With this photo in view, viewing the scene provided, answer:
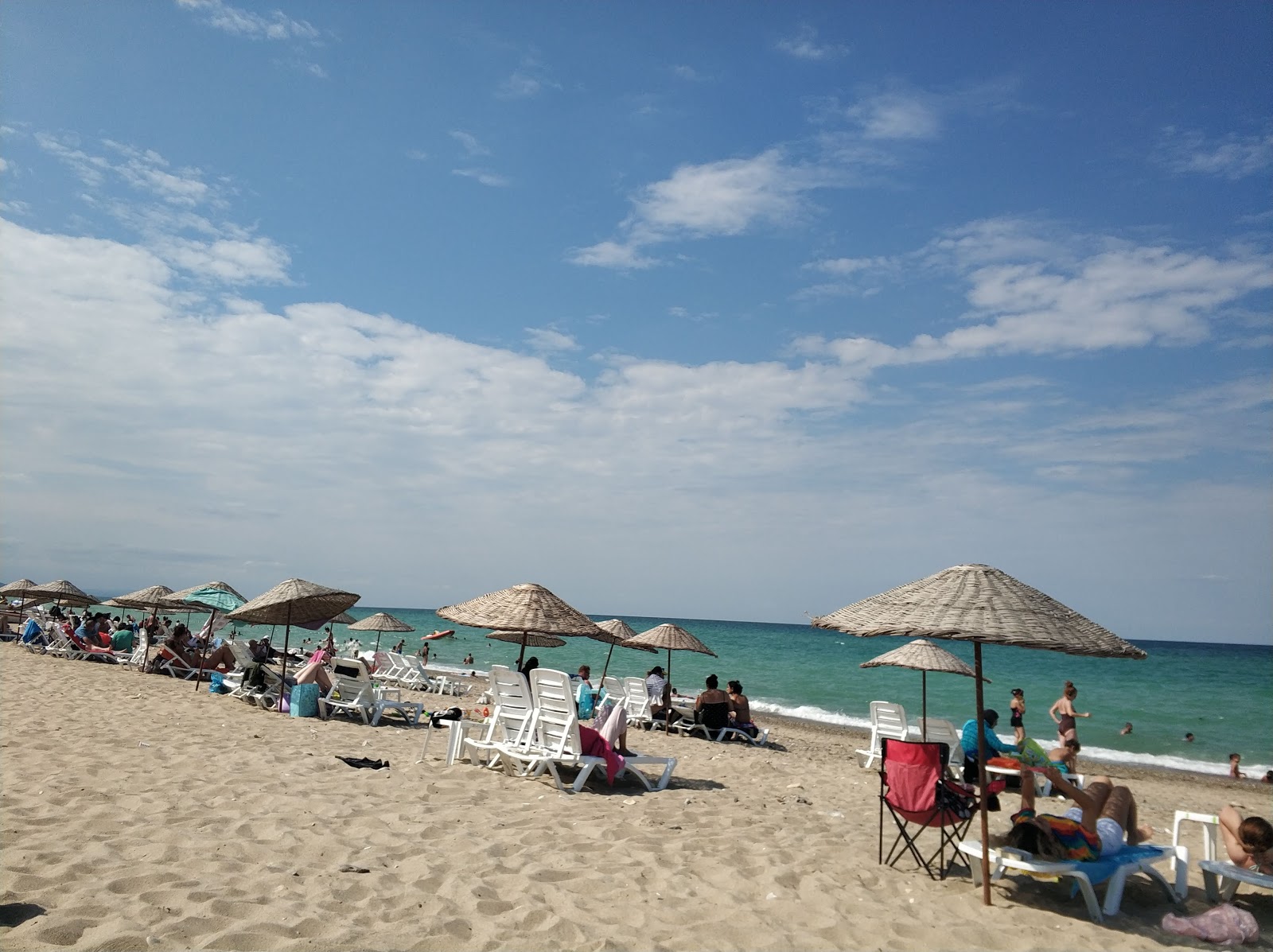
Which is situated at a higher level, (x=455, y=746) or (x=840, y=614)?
(x=840, y=614)

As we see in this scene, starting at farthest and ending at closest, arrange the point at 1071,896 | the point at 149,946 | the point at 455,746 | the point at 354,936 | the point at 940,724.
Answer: the point at 940,724 → the point at 455,746 → the point at 1071,896 → the point at 354,936 → the point at 149,946

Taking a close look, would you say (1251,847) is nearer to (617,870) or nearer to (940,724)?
(617,870)

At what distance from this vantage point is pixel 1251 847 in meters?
5.14

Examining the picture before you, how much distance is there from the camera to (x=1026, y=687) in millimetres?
41125

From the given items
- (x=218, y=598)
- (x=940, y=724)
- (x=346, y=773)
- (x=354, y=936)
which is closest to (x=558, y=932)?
(x=354, y=936)

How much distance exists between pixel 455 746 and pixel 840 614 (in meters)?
4.65

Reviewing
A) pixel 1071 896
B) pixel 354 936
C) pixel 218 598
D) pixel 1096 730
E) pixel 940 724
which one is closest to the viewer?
pixel 354 936

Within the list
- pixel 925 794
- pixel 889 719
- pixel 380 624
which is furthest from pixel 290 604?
pixel 380 624

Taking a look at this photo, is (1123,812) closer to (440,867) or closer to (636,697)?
(440,867)

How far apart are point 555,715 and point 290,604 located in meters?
5.99

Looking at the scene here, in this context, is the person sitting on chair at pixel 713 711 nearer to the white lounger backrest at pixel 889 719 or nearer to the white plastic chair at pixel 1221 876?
the white lounger backrest at pixel 889 719

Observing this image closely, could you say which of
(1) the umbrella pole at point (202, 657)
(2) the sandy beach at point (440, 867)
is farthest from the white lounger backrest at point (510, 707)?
(1) the umbrella pole at point (202, 657)

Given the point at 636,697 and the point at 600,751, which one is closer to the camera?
the point at 600,751

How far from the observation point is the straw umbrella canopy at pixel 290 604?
1185cm
